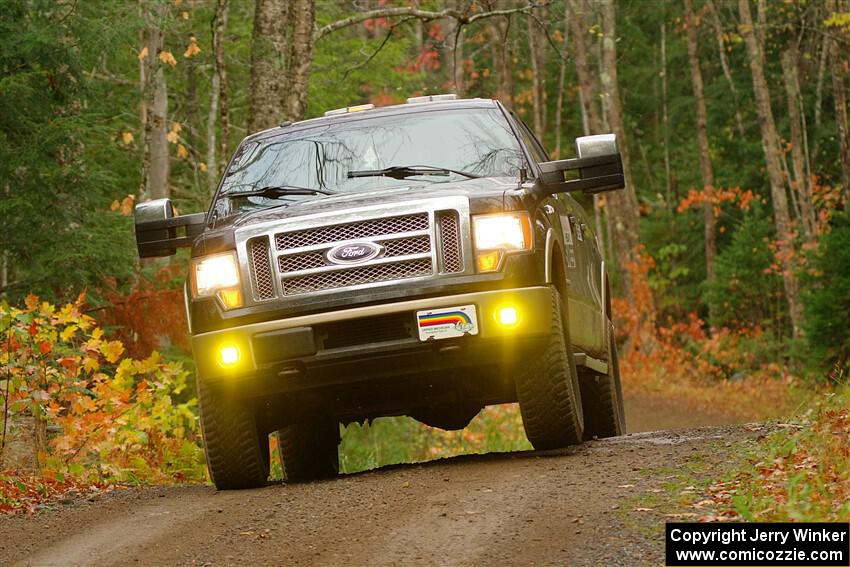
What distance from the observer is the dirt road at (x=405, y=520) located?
224 inches

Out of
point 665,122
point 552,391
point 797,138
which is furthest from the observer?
point 665,122

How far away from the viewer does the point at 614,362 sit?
10.9 metres

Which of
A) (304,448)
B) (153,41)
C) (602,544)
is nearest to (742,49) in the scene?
(153,41)

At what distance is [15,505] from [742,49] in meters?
30.8

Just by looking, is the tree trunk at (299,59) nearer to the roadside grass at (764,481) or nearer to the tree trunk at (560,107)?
the roadside grass at (764,481)

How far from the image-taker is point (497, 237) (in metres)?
7.68

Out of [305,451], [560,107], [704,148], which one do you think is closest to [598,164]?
[305,451]

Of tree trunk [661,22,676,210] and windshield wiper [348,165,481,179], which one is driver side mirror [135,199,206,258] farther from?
tree trunk [661,22,676,210]

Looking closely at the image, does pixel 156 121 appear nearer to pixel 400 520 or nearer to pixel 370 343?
pixel 370 343

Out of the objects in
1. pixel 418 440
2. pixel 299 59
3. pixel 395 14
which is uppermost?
pixel 395 14

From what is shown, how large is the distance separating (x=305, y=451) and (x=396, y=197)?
9.49ft

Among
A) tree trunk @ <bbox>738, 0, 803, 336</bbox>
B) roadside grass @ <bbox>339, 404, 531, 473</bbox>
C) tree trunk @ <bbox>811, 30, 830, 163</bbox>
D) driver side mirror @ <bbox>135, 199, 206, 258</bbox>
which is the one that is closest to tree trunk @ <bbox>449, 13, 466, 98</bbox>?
roadside grass @ <bbox>339, 404, 531, 473</bbox>

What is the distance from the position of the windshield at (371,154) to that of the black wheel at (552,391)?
1125 mm

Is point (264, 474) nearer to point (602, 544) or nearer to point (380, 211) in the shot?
point (380, 211)
